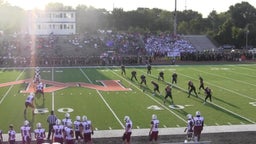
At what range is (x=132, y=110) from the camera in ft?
63.3

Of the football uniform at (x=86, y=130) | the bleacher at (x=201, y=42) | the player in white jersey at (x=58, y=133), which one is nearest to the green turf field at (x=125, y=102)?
the football uniform at (x=86, y=130)

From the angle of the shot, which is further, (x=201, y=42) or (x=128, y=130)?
(x=201, y=42)

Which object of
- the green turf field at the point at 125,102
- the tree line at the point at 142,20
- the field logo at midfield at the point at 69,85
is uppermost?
the tree line at the point at 142,20

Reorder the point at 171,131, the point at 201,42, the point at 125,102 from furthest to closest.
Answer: the point at 201,42 < the point at 125,102 < the point at 171,131

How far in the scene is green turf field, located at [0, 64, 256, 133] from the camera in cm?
1755

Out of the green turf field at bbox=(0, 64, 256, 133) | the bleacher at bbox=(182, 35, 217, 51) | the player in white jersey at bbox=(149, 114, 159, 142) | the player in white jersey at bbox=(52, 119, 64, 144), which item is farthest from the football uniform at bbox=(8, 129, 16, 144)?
the bleacher at bbox=(182, 35, 217, 51)

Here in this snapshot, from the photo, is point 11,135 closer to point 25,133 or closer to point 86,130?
point 25,133

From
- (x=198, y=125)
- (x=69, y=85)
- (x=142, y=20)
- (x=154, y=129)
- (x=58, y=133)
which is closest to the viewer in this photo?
(x=58, y=133)

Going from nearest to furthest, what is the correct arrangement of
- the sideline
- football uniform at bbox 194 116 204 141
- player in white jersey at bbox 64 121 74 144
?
player in white jersey at bbox 64 121 74 144 → football uniform at bbox 194 116 204 141 → the sideline

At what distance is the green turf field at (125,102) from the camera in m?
17.5

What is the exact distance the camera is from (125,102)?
21.3m

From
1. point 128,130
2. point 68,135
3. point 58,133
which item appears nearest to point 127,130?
point 128,130

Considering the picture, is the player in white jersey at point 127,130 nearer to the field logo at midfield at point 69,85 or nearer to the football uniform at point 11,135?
the football uniform at point 11,135

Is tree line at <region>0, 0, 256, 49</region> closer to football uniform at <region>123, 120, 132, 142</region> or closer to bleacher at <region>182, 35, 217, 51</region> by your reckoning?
bleacher at <region>182, 35, 217, 51</region>
